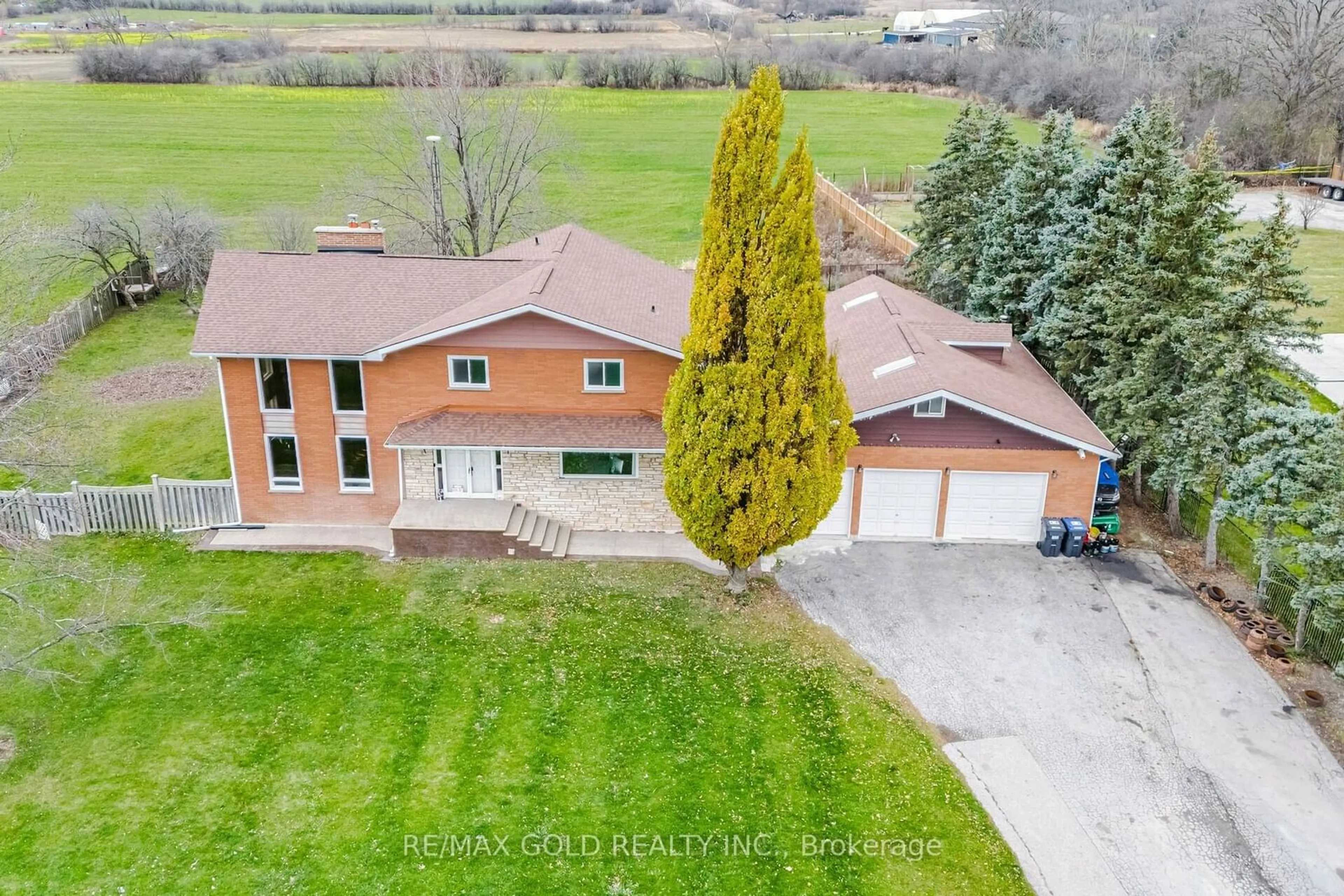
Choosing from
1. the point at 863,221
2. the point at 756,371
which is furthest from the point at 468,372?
the point at 863,221

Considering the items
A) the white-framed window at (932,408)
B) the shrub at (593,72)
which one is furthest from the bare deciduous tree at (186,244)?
the shrub at (593,72)

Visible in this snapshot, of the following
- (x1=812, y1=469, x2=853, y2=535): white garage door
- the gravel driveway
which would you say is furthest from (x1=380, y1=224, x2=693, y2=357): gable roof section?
the gravel driveway

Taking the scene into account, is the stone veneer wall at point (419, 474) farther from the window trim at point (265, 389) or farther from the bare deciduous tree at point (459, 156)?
the bare deciduous tree at point (459, 156)

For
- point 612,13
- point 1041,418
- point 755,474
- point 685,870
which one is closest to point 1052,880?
point 685,870

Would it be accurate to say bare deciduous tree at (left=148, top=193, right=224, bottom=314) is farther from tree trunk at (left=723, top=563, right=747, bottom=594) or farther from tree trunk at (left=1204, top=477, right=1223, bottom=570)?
tree trunk at (left=1204, top=477, right=1223, bottom=570)

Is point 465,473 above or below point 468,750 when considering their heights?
above

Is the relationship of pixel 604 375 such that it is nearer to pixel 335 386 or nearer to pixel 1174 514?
pixel 335 386
